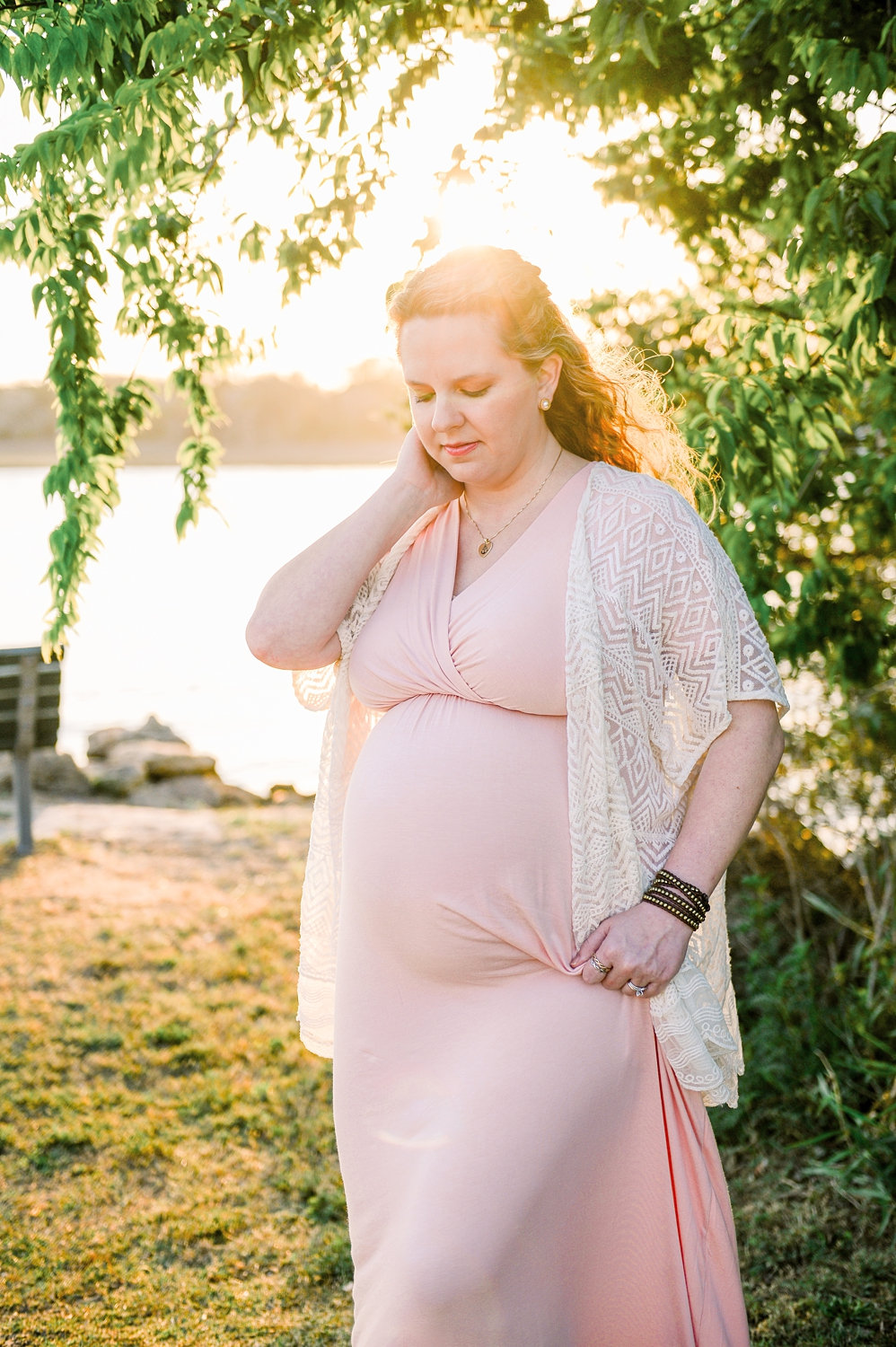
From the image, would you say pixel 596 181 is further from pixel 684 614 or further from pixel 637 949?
pixel 637 949

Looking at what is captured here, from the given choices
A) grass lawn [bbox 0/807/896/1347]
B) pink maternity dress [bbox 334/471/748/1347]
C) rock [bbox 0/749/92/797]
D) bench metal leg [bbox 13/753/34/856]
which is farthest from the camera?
rock [bbox 0/749/92/797]

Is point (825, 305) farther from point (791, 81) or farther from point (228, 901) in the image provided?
point (228, 901)

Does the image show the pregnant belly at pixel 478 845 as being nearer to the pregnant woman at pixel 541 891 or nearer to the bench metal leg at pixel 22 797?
the pregnant woman at pixel 541 891

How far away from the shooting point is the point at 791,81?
287 cm

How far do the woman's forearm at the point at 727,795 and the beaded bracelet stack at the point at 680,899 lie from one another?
0.01 m

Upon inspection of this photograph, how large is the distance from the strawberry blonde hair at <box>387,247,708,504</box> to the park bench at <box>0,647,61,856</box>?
15.5 ft

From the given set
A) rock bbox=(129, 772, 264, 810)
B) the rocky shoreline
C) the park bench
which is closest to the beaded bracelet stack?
the park bench

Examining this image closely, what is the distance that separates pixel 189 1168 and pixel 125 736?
7.56 meters

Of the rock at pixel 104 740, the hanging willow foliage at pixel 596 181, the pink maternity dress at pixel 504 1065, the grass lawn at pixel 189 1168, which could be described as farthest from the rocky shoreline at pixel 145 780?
the pink maternity dress at pixel 504 1065

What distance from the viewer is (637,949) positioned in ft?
6.50

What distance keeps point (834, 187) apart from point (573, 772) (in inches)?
59.3

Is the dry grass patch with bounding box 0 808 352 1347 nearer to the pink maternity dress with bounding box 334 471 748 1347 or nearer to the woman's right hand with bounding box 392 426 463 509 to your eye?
the pink maternity dress with bounding box 334 471 748 1347

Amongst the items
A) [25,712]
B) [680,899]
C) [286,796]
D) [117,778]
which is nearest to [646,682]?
[680,899]

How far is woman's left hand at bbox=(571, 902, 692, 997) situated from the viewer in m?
1.98
